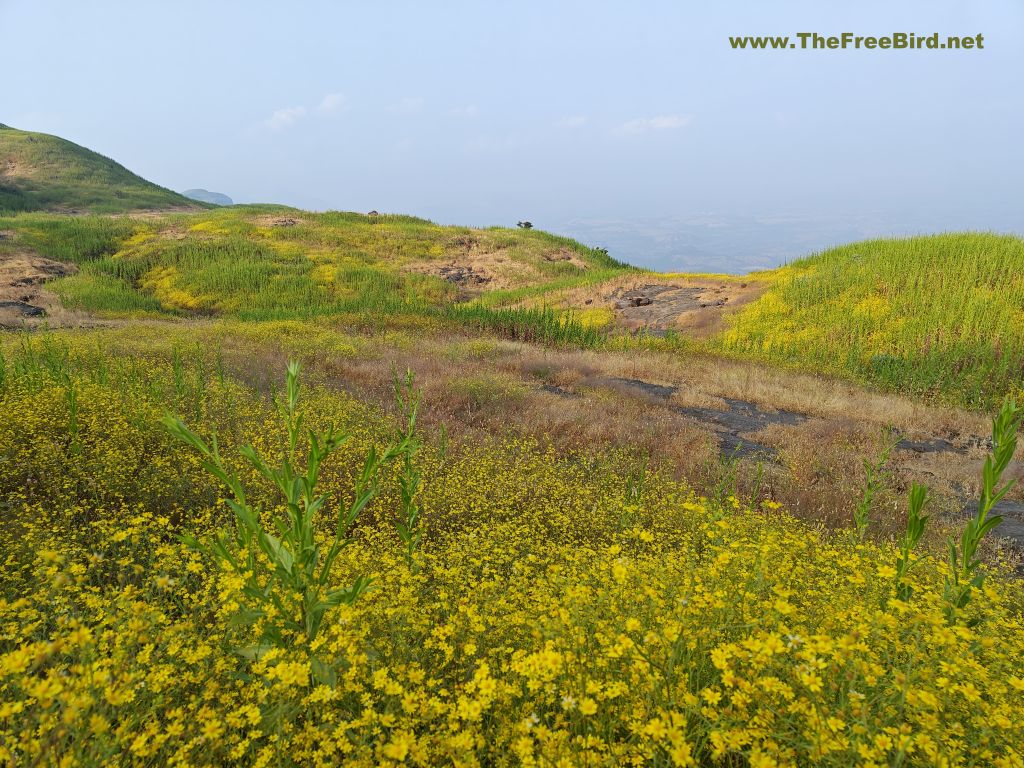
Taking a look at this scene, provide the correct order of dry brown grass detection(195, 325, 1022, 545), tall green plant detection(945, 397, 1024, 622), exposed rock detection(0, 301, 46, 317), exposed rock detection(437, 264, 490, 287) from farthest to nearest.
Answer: exposed rock detection(437, 264, 490, 287) < exposed rock detection(0, 301, 46, 317) < dry brown grass detection(195, 325, 1022, 545) < tall green plant detection(945, 397, 1024, 622)

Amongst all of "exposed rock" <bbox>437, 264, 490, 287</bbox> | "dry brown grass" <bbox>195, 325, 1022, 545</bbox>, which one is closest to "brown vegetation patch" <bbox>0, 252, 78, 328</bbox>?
"dry brown grass" <bbox>195, 325, 1022, 545</bbox>

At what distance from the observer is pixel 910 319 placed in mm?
14414

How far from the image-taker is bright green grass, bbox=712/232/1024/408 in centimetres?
1184

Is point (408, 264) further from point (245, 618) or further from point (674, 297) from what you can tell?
point (245, 618)

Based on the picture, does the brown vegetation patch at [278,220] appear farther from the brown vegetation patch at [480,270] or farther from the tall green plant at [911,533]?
the tall green plant at [911,533]

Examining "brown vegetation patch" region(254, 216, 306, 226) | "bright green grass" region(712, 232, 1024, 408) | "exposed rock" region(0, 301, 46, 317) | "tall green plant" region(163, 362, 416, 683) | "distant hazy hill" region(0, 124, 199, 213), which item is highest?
"distant hazy hill" region(0, 124, 199, 213)

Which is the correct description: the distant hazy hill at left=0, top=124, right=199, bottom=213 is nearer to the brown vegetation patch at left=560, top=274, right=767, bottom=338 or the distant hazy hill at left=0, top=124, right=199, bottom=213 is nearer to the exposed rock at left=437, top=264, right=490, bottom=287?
the exposed rock at left=437, top=264, right=490, bottom=287

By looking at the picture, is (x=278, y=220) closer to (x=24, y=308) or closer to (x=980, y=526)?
(x=24, y=308)

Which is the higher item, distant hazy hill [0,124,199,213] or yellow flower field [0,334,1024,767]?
distant hazy hill [0,124,199,213]

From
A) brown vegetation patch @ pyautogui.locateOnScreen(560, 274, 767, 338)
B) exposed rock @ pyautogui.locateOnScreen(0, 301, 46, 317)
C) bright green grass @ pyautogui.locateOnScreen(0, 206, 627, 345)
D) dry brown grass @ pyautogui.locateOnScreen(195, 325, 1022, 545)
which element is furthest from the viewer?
brown vegetation patch @ pyautogui.locateOnScreen(560, 274, 767, 338)

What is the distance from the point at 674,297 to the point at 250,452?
2267 cm

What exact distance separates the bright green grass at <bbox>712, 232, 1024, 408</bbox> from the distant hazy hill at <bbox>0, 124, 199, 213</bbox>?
59502 millimetres

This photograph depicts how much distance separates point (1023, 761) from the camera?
168 centimetres

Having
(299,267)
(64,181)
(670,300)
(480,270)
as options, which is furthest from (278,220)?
(64,181)
